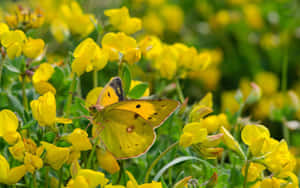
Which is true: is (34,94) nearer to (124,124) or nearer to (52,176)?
(52,176)

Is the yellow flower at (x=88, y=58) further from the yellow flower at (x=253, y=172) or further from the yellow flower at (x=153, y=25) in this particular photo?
the yellow flower at (x=153, y=25)

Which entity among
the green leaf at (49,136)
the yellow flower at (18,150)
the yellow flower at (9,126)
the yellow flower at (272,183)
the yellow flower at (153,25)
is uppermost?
the yellow flower at (9,126)

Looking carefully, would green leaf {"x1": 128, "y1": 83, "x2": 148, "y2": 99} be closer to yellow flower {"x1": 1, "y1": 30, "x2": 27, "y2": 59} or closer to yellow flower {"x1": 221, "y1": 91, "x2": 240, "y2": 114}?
yellow flower {"x1": 1, "y1": 30, "x2": 27, "y2": 59}

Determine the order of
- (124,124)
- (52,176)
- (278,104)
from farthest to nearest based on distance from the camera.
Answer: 1. (278,104)
2. (52,176)
3. (124,124)

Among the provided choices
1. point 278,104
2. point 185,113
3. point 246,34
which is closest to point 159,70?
point 185,113

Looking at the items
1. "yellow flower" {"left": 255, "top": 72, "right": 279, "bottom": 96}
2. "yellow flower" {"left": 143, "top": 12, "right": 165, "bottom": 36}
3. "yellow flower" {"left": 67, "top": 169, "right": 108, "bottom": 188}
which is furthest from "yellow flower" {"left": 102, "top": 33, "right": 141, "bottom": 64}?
"yellow flower" {"left": 143, "top": 12, "right": 165, "bottom": 36}

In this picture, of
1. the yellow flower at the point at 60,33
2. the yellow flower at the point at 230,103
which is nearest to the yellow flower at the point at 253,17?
the yellow flower at the point at 230,103

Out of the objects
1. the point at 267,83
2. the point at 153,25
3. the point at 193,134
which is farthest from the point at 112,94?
the point at 153,25
